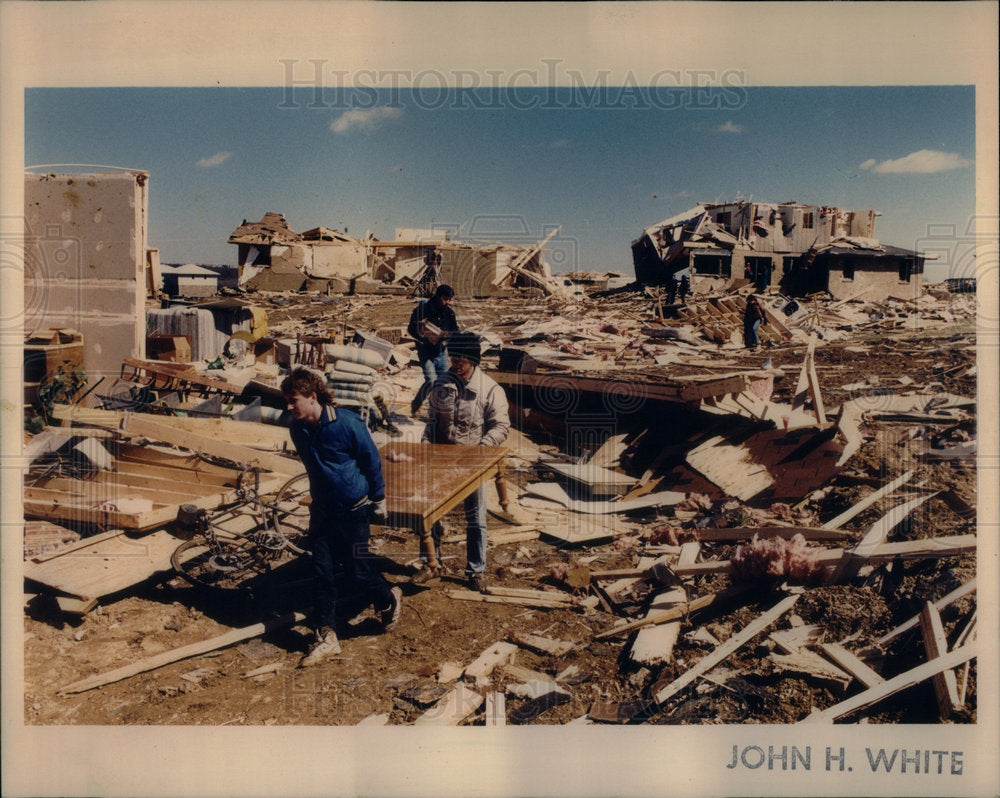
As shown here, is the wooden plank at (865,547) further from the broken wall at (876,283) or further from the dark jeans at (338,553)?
the dark jeans at (338,553)

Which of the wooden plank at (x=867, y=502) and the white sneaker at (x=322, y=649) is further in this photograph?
A: the wooden plank at (x=867, y=502)

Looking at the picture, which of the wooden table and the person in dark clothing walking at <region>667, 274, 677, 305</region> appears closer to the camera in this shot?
the wooden table

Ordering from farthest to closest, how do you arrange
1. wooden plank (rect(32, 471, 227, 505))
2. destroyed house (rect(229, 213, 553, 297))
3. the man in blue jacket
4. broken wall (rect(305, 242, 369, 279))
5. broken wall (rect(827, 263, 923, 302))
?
broken wall (rect(305, 242, 369, 279)), destroyed house (rect(229, 213, 553, 297)), broken wall (rect(827, 263, 923, 302)), wooden plank (rect(32, 471, 227, 505)), the man in blue jacket

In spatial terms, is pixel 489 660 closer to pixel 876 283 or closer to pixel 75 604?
pixel 75 604

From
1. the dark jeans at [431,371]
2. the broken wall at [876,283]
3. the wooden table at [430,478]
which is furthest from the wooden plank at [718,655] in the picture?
the dark jeans at [431,371]

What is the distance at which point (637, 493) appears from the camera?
4.82 m

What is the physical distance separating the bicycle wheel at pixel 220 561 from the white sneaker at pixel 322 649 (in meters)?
0.73

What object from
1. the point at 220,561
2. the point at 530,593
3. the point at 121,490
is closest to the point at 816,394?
the point at 530,593

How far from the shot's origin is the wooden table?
3701mm

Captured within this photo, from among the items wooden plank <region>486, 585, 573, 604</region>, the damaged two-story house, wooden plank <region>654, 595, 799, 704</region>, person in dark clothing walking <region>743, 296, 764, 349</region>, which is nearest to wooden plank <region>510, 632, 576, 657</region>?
wooden plank <region>486, 585, 573, 604</region>

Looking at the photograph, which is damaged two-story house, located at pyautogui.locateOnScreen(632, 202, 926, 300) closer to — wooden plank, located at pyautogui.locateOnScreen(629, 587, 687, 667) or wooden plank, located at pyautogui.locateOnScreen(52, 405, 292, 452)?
wooden plank, located at pyautogui.locateOnScreen(629, 587, 687, 667)

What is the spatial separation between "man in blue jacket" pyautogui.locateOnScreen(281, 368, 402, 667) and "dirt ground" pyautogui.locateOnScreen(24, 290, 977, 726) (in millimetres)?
318

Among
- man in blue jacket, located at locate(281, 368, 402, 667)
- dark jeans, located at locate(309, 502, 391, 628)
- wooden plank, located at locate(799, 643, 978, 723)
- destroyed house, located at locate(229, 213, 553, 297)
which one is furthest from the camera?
destroyed house, located at locate(229, 213, 553, 297)

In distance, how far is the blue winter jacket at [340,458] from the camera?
3.68 meters
